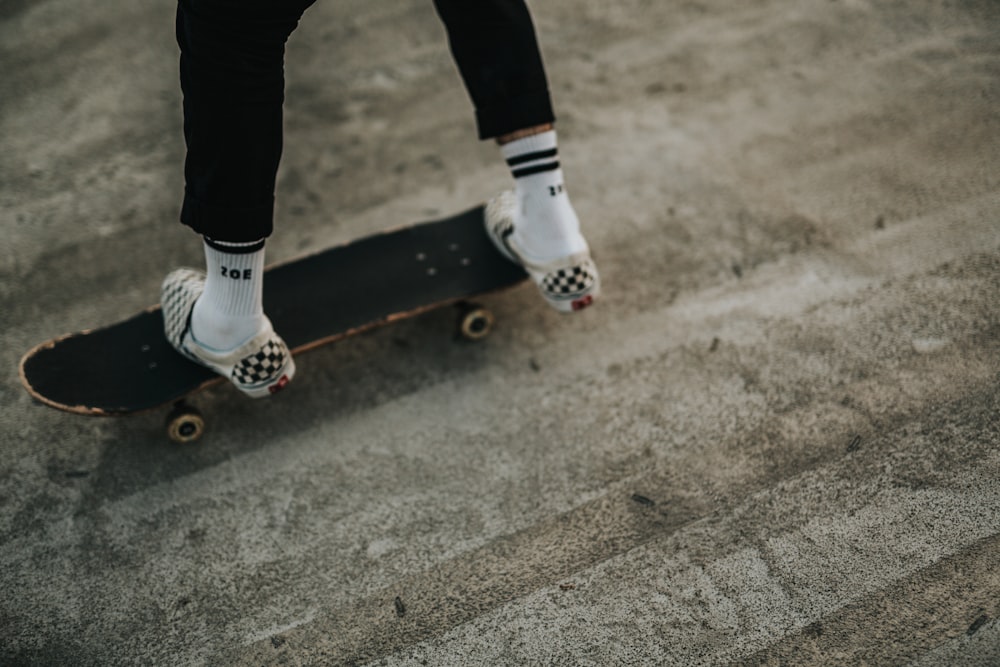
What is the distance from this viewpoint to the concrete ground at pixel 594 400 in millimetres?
1655

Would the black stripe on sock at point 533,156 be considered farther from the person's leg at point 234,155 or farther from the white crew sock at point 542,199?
the person's leg at point 234,155

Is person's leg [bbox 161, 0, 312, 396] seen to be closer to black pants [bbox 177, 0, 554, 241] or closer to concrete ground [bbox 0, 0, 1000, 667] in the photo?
black pants [bbox 177, 0, 554, 241]

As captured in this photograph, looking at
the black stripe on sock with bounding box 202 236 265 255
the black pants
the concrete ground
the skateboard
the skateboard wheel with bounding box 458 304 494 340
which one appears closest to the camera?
the black pants

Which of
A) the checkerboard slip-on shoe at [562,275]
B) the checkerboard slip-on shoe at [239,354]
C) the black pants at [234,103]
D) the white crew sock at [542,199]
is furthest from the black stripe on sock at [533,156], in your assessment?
the checkerboard slip-on shoe at [239,354]

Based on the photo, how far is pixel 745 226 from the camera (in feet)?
8.26

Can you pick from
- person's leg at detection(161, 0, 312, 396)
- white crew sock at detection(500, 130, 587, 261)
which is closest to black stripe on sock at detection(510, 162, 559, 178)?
white crew sock at detection(500, 130, 587, 261)

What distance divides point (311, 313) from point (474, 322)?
18.1 inches

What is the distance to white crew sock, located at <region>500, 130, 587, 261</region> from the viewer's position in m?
2.02

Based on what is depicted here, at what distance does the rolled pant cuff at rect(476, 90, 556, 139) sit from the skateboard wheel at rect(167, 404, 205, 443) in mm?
1036

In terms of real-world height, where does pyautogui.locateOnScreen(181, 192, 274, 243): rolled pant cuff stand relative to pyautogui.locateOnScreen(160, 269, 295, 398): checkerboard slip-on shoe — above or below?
above

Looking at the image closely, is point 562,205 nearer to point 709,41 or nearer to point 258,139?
point 258,139

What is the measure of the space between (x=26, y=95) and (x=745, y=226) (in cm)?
290

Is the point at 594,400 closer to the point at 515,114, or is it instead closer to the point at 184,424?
the point at 515,114

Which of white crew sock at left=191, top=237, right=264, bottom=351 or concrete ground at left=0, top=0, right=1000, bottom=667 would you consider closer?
concrete ground at left=0, top=0, right=1000, bottom=667
